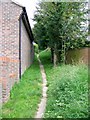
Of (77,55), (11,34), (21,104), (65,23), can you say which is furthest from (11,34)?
(77,55)

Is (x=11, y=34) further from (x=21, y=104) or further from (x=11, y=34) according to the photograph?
(x=21, y=104)

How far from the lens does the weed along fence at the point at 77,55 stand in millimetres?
14102

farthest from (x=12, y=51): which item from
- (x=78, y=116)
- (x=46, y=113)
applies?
(x=78, y=116)

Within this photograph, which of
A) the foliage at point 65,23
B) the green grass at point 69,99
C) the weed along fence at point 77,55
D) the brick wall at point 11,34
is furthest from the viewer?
the foliage at point 65,23

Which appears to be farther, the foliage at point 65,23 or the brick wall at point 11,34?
the foliage at point 65,23

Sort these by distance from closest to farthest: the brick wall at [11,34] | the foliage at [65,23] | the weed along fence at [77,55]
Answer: the brick wall at [11,34] → the weed along fence at [77,55] → the foliage at [65,23]

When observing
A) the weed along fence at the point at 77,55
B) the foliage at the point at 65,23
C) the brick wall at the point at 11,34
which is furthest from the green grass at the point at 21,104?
the foliage at the point at 65,23

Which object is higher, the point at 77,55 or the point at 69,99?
→ the point at 69,99

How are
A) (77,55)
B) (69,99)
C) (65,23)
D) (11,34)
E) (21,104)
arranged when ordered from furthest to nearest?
(77,55) → (65,23) → (11,34) → (21,104) → (69,99)

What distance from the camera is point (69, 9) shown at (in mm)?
14977

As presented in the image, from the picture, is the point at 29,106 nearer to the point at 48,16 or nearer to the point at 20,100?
the point at 20,100

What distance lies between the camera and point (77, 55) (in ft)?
50.6

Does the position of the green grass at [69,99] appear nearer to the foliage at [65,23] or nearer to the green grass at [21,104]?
the green grass at [21,104]

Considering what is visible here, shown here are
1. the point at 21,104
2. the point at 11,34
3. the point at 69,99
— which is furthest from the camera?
the point at 11,34
